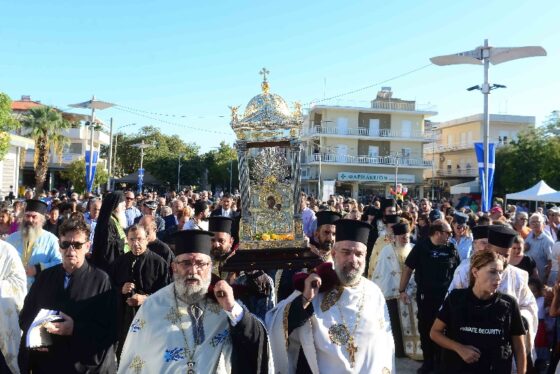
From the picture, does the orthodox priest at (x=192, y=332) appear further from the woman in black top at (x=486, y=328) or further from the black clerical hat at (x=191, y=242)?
the woman in black top at (x=486, y=328)

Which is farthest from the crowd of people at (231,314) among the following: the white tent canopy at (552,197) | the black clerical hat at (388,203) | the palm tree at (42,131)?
the palm tree at (42,131)

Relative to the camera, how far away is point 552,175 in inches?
1346

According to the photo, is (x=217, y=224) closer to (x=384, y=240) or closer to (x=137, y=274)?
(x=137, y=274)

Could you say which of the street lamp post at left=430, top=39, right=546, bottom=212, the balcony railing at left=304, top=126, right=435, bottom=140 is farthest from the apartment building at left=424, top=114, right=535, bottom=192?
the street lamp post at left=430, top=39, right=546, bottom=212

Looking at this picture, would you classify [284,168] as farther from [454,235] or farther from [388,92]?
[388,92]

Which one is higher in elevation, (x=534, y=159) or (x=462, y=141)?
(x=462, y=141)

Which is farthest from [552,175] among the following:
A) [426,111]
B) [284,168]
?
[284,168]

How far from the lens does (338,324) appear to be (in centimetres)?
379

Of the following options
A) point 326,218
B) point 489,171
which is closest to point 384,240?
point 326,218

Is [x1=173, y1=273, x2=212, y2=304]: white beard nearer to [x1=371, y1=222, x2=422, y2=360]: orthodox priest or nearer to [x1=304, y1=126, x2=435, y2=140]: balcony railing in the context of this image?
[x1=371, y1=222, x2=422, y2=360]: orthodox priest

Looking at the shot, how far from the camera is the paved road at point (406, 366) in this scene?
7.03 meters

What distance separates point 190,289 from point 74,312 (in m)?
1.16

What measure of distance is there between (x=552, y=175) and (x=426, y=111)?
15377 mm

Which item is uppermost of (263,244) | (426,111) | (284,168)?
(426,111)
